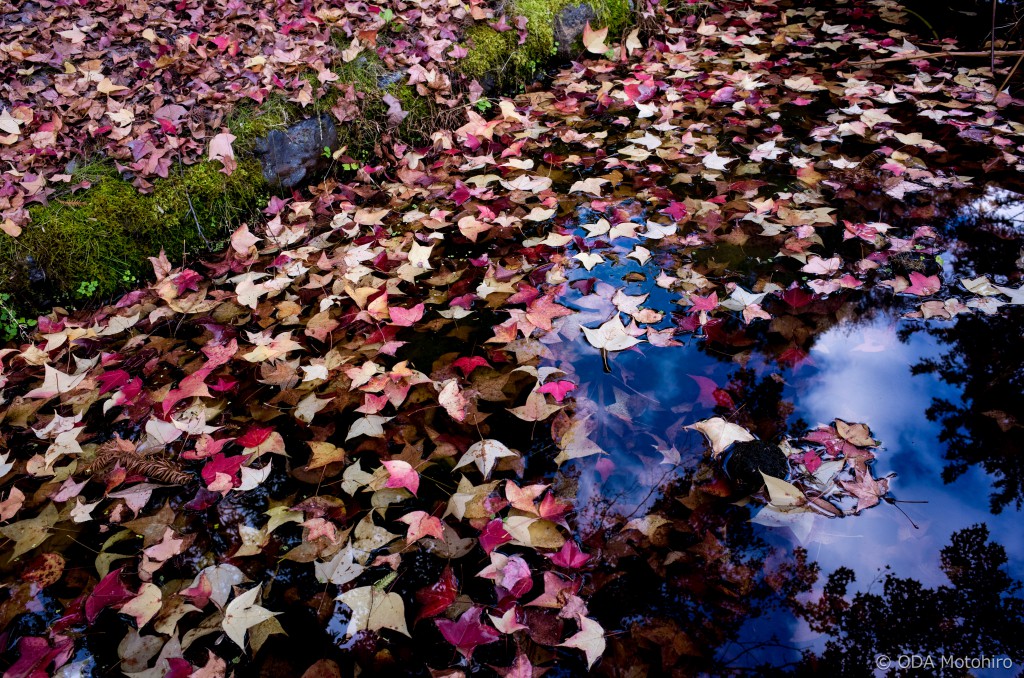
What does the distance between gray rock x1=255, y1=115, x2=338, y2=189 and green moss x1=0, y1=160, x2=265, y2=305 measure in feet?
0.60

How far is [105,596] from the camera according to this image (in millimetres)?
1652

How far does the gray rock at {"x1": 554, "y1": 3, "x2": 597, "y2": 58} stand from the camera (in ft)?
14.8

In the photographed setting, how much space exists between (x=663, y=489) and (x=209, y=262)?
2652 millimetres

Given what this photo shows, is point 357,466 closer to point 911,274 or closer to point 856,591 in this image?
point 856,591

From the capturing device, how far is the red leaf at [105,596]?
1633 mm

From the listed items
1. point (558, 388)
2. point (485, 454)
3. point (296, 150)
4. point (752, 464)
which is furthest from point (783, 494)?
point (296, 150)

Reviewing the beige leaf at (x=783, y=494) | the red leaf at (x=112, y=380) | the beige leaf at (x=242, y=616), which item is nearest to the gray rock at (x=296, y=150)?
the red leaf at (x=112, y=380)

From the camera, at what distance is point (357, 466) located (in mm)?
1926

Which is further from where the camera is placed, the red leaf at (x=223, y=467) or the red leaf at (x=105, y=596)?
the red leaf at (x=223, y=467)

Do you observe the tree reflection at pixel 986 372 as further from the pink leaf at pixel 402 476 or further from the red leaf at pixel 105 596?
the red leaf at pixel 105 596

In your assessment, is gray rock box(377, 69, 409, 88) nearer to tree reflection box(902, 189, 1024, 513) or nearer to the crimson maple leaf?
tree reflection box(902, 189, 1024, 513)

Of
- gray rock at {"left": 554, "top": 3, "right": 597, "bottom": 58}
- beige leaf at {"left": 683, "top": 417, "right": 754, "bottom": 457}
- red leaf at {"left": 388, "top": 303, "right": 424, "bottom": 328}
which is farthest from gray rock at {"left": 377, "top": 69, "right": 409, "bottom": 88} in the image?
beige leaf at {"left": 683, "top": 417, "right": 754, "bottom": 457}

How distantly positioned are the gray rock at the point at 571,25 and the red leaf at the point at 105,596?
15.2 feet

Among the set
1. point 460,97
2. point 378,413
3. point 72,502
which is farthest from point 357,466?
point 460,97
